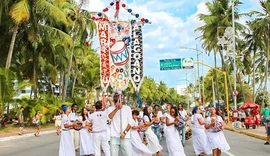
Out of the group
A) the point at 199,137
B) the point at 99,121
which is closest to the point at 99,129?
the point at 99,121

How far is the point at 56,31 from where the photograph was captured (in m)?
31.9

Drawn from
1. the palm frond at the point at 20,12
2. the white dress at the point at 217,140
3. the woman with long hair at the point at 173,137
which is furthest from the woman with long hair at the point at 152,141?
the palm frond at the point at 20,12

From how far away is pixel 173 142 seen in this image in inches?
400

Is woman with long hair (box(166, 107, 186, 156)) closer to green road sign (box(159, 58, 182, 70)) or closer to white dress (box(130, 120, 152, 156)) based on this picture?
white dress (box(130, 120, 152, 156))

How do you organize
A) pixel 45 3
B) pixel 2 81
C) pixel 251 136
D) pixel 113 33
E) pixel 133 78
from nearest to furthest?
pixel 113 33
pixel 133 78
pixel 251 136
pixel 2 81
pixel 45 3

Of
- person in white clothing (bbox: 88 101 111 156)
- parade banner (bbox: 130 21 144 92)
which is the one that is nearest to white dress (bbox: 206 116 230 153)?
parade banner (bbox: 130 21 144 92)

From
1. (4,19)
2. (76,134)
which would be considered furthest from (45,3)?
Result: (76,134)

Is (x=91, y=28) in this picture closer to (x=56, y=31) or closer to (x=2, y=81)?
(x=56, y=31)

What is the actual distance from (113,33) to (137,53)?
7.83 feet

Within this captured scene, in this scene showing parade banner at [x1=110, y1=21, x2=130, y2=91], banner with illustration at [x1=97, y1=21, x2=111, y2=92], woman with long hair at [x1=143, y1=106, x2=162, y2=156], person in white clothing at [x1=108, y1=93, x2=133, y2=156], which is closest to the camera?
person in white clothing at [x1=108, y1=93, x2=133, y2=156]

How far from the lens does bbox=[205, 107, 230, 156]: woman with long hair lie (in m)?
10.6

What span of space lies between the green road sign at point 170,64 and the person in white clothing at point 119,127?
44483mm

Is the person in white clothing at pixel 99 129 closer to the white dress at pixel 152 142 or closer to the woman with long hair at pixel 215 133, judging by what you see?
the white dress at pixel 152 142

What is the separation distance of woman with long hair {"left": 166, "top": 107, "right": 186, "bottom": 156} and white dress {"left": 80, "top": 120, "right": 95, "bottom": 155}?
225 cm
